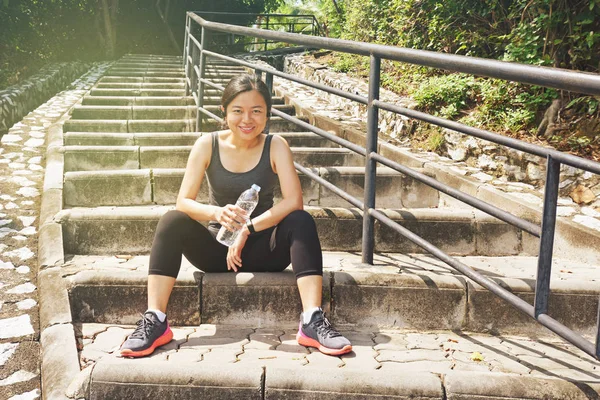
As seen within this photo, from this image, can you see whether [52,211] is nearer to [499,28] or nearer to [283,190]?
[283,190]

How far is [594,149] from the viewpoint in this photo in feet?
16.2

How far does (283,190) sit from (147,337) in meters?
0.94

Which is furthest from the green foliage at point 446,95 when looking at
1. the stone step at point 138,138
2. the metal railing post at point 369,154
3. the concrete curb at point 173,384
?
the concrete curb at point 173,384

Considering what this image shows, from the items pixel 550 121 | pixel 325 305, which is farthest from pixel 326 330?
pixel 550 121

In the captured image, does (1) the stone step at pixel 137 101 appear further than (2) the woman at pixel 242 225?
Yes

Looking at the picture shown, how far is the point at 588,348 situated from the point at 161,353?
5.34ft

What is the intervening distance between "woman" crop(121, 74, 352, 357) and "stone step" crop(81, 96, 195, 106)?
430 cm

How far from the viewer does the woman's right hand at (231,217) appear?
297 cm

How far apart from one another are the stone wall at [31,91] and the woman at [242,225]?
247 inches

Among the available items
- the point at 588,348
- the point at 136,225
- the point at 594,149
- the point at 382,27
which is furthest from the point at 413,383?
the point at 382,27

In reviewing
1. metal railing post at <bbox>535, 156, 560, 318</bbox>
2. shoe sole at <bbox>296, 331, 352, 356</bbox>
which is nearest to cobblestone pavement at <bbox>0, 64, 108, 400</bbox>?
shoe sole at <bbox>296, 331, 352, 356</bbox>

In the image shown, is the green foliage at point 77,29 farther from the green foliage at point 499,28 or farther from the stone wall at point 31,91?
the green foliage at point 499,28

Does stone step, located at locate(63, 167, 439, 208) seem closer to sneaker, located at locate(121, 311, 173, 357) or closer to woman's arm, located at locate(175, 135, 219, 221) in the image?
woman's arm, located at locate(175, 135, 219, 221)

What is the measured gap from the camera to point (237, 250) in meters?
3.02
